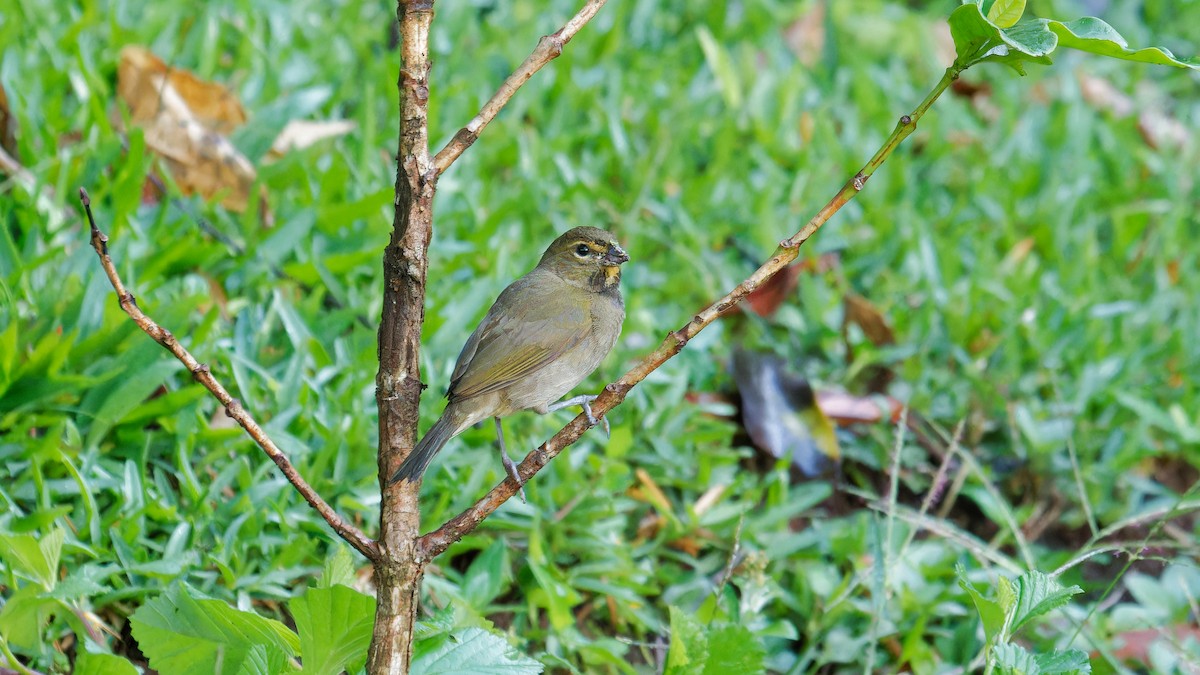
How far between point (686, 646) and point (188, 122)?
112 inches

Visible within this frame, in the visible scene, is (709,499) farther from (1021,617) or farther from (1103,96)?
(1103,96)

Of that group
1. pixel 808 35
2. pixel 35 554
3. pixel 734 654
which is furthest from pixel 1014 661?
pixel 808 35

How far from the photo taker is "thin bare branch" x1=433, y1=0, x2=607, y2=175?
2285mm

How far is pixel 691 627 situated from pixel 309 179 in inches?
97.8

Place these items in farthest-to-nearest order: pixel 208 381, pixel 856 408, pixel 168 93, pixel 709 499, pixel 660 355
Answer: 1. pixel 168 93
2. pixel 856 408
3. pixel 709 499
4. pixel 660 355
5. pixel 208 381

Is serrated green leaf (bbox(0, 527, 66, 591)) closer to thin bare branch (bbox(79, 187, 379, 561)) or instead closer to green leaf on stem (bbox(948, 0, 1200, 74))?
thin bare branch (bbox(79, 187, 379, 561))

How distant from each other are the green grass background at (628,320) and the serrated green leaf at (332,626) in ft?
2.20

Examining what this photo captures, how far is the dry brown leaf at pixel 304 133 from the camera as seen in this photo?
486 cm

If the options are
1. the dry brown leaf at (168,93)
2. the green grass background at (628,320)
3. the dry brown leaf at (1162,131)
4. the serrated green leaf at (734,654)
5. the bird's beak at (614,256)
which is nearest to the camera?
the serrated green leaf at (734,654)

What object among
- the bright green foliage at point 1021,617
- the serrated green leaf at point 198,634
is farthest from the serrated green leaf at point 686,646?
the serrated green leaf at point 198,634

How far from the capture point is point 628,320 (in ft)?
14.9

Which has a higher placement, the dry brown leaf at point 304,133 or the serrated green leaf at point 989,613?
the dry brown leaf at point 304,133

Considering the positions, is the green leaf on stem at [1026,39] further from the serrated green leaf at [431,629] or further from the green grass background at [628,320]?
the serrated green leaf at [431,629]

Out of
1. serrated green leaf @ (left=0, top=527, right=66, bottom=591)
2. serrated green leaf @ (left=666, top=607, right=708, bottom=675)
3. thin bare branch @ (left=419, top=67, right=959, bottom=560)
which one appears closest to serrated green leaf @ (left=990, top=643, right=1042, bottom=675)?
serrated green leaf @ (left=666, top=607, right=708, bottom=675)
